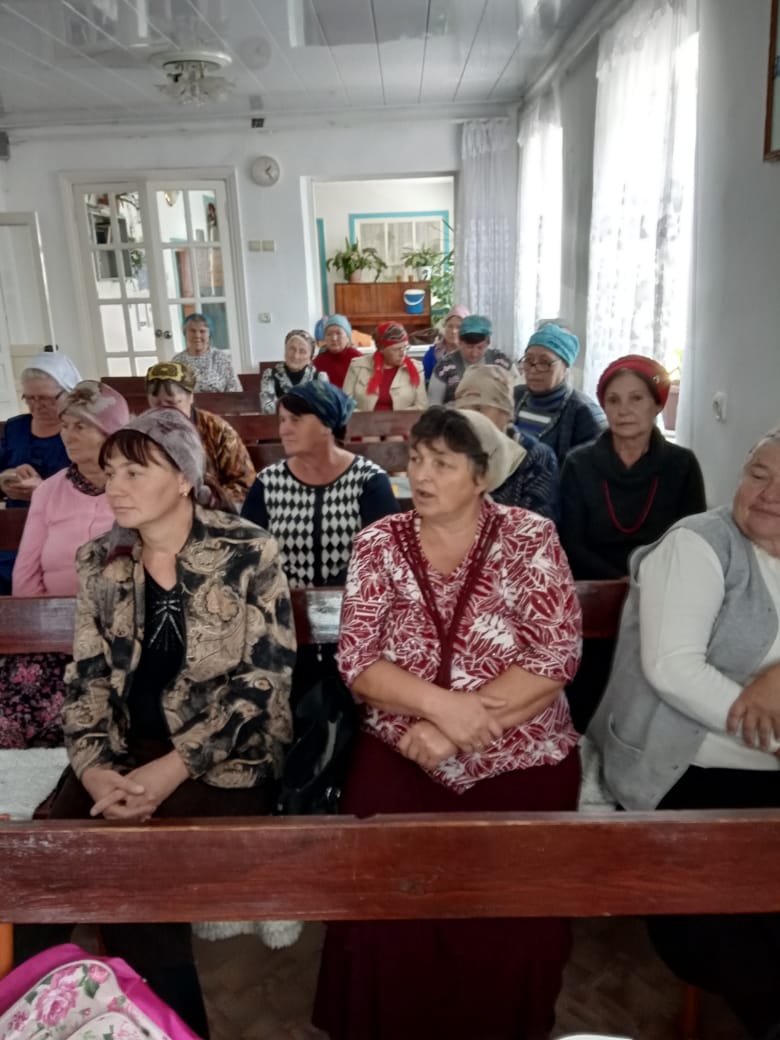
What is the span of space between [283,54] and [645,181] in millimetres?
2461

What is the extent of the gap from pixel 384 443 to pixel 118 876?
2141 millimetres

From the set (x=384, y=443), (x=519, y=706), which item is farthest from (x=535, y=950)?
(x=384, y=443)

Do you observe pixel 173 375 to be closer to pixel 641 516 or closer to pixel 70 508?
pixel 70 508

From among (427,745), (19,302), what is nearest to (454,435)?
(427,745)

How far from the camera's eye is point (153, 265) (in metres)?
6.84

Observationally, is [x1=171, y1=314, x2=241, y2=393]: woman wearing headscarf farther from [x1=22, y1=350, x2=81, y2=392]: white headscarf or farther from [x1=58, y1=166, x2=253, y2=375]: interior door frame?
[x1=58, y1=166, x2=253, y2=375]: interior door frame

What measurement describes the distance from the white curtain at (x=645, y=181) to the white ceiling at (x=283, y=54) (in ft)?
2.01

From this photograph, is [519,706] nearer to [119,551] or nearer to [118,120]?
[119,551]

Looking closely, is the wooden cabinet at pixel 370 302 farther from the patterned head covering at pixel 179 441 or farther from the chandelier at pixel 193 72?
the patterned head covering at pixel 179 441

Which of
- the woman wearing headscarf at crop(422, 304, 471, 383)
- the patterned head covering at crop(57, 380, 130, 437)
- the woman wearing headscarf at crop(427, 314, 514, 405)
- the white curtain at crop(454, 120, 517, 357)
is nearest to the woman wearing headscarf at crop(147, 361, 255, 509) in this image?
the patterned head covering at crop(57, 380, 130, 437)

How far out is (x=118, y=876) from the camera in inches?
34.9

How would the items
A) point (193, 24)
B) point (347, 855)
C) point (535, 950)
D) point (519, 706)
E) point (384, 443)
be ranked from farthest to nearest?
point (193, 24)
point (384, 443)
point (519, 706)
point (535, 950)
point (347, 855)

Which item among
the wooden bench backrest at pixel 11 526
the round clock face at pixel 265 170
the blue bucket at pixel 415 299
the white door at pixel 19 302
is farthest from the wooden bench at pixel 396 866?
the blue bucket at pixel 415 299

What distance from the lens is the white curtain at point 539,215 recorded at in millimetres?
5184
